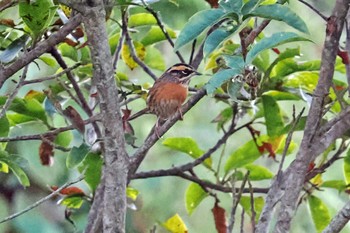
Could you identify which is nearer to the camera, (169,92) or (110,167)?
(110,167)

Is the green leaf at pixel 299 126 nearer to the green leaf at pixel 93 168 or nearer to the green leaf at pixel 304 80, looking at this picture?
the green leaf at pixel 304 80

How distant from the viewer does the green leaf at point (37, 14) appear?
1407 mm

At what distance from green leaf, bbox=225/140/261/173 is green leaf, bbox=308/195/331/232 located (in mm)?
195

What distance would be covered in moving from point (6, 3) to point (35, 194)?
75.6 inches

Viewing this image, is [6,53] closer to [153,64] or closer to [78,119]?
[78,119]

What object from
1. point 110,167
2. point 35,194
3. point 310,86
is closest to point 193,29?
point 110,167

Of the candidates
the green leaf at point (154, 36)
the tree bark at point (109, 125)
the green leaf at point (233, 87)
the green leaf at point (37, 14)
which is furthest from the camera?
the green leaf at point (154, 36)

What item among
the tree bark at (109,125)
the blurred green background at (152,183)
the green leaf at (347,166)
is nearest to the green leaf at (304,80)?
the green leaf at (347,166)

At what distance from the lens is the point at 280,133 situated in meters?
1.79

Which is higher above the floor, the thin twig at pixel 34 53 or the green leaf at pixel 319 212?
the thin twig at pixel 34 53

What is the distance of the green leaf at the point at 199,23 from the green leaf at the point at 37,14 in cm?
33

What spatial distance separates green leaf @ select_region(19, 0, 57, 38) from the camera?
4.62 ft

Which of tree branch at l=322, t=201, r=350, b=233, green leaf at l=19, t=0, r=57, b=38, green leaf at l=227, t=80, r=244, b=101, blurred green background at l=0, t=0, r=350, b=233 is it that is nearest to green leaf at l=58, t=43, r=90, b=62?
green leaf at l=19, t=0, r=57, b=38

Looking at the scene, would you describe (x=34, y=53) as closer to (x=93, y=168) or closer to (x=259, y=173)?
(x=93, y=168)
